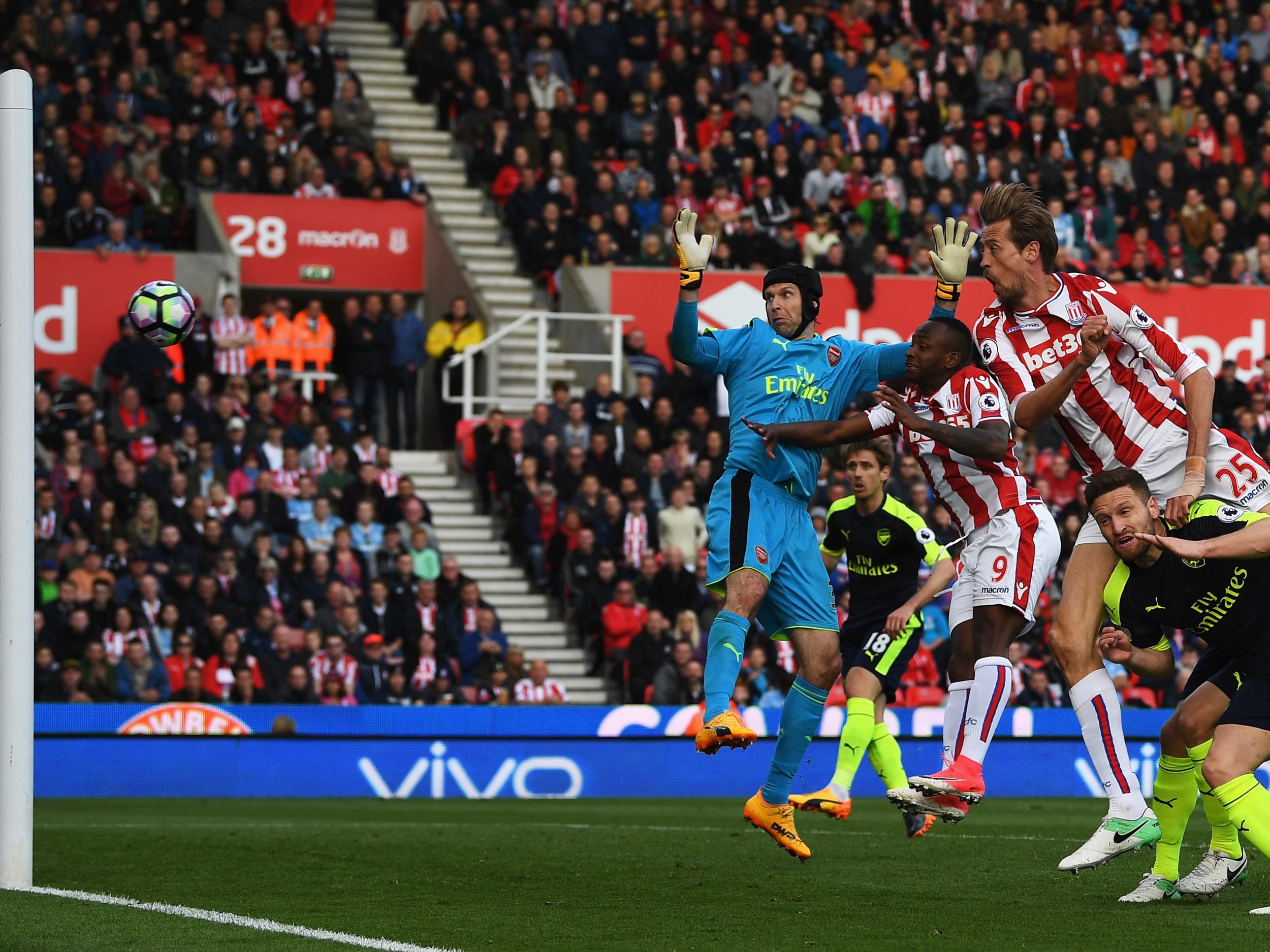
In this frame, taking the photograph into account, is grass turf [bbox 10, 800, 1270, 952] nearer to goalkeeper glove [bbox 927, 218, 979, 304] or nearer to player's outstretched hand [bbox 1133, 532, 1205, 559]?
player's outstretched hand [bbox 1133, 532, 1205, 559]

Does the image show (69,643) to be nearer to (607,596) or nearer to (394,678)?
(394,678)

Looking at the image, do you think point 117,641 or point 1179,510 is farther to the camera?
point 117,641

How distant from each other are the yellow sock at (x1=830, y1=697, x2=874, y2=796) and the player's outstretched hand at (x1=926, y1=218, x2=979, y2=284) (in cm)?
327

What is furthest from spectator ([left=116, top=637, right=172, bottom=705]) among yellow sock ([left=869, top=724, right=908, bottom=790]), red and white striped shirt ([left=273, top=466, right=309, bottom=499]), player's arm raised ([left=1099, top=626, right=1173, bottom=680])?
player's arm raised ([left=1099, top=626, right=1173, bottom=680])

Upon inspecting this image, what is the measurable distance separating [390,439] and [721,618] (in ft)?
47.1

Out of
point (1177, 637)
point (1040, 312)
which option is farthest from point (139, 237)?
point (1040, 312)

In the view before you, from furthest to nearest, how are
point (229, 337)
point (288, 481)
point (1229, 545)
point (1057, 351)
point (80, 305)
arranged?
point (80, 305), point (229, 337), point (288, 481), point (1057, 351), point (1229, 545)

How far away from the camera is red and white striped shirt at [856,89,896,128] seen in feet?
86.2

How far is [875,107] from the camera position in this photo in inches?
1037

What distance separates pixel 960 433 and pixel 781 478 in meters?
1.01

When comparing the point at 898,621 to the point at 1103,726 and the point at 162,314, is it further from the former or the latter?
the point at 162,314

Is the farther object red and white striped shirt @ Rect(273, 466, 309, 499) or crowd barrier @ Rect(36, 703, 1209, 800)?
red and white striped shirt @ Rect(273, 466, 309, 499)

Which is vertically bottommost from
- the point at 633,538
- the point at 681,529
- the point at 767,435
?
the point at 633,538

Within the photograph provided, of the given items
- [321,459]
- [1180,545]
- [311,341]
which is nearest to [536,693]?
[321,459]
